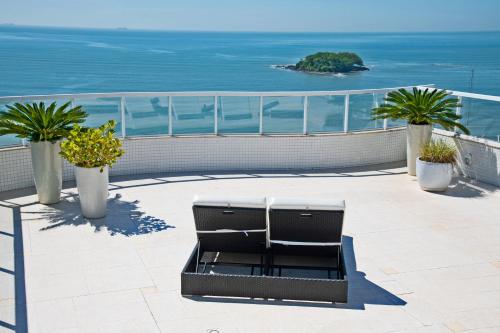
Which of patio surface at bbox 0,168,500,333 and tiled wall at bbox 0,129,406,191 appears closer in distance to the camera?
patio surface at bbox 0,168,500,333

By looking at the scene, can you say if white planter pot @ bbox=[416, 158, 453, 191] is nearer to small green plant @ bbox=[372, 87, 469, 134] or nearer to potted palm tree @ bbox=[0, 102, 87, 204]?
small green plant @ bbox=[372, 87, 469, 134]

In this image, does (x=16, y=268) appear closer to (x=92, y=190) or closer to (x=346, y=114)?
(x=92, y=190)

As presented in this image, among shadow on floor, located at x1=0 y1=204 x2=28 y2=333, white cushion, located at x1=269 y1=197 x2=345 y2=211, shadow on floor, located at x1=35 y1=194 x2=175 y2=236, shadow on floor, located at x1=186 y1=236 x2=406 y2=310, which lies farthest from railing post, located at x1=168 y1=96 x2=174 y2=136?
shadow on floor, located at x1=186 y1=236 x2=406 y2=310

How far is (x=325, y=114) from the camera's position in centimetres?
932

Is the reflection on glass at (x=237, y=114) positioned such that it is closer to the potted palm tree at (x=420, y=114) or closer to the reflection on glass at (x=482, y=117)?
the potted palm tree at (x=420, y=114)

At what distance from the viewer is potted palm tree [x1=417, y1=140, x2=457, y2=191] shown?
8.00m

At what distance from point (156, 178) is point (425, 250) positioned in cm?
426

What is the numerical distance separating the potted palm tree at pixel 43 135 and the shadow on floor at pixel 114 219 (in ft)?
0.89

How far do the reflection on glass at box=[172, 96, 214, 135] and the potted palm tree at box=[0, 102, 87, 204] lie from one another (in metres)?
2.02

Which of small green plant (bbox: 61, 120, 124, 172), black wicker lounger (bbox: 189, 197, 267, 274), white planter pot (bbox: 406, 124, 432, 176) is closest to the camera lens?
black wicker lounger (bbox: 189, 197, 267, 274)

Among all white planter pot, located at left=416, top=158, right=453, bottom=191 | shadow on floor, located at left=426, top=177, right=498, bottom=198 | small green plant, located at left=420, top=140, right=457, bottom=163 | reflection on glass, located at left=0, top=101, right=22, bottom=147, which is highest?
reflection on glass, located at left=0, top=101, right=22, bottom=147

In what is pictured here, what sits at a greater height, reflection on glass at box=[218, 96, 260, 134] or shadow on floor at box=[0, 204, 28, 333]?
reflection on glass at box=[218, 96, 260, 134]

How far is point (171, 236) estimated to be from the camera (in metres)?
6.16

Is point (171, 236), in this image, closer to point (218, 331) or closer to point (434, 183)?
point (218, 331)
